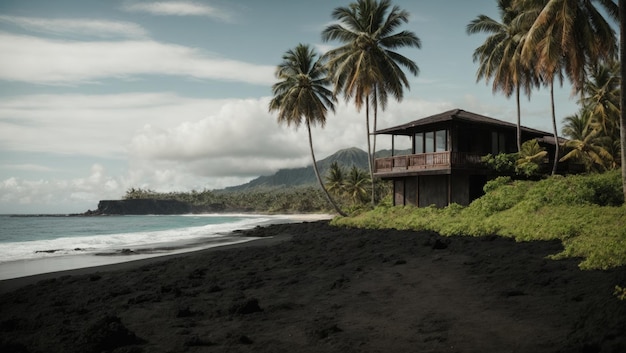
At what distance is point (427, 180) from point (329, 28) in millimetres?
13039

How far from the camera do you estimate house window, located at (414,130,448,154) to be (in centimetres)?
2805

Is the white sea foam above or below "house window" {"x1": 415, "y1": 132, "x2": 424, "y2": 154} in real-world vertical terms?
below

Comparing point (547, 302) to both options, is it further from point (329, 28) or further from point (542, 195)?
point (329, 28)

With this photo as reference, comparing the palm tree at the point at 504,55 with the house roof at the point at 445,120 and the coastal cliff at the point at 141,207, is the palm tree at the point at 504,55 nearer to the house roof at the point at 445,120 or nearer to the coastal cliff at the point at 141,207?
the house roof at the point at 445,120

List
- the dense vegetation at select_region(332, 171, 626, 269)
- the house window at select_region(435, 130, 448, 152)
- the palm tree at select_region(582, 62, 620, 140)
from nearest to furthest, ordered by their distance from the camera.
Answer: the dense vegetation at select_region(332, 171, 626, 269) < the house window at select_region(435, 130, 448, 152) < the palm tree at select_region(582, 62, 620, 140)

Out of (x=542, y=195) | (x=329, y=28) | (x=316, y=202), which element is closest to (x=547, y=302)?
(x=542, y=195)

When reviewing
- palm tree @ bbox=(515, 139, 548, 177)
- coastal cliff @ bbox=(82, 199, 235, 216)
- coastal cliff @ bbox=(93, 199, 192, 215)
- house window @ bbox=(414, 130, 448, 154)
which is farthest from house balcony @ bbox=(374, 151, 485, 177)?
coastal cliff @ bbox=(93, 199, 192, 215)

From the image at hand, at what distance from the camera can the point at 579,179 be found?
65.1 feet

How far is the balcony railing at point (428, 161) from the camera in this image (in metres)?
24.4

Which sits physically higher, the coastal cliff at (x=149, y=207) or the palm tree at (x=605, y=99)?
the palm tree at (x=605, y=99)

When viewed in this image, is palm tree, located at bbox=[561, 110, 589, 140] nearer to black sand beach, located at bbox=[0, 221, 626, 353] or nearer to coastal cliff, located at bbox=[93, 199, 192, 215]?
black sand beach, located at bbox=[0, 221, 626, 353]

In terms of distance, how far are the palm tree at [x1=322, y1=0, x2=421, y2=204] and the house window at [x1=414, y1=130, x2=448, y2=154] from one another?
3.39 m

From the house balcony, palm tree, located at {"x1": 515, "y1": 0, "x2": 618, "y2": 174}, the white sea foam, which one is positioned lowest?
the white sea foam

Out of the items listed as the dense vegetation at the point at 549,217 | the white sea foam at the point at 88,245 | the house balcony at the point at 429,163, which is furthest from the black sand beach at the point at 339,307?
the house balcony at the point at 429,163
